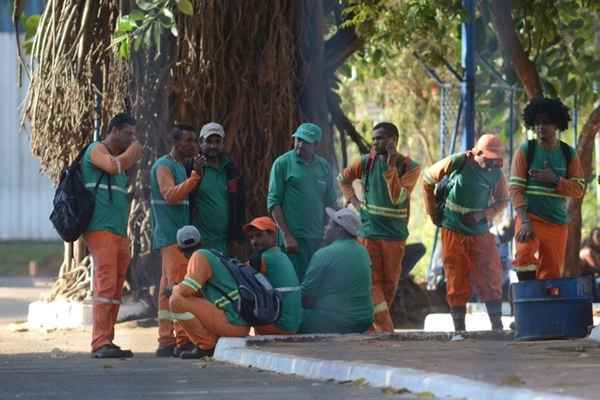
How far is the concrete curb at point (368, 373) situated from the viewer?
30.0 ft

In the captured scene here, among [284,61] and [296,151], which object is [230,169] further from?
[284,61]

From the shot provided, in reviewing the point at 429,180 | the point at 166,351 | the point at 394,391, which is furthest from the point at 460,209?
the point at 394,391

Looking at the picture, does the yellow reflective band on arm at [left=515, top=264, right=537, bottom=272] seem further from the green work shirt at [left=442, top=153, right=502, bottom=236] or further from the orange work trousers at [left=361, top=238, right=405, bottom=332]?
the orange work trousers at [left=361, top=238, right=405, bottom=332]

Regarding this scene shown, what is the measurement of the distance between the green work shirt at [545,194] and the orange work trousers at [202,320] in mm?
2484

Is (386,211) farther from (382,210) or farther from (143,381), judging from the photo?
(143,381)

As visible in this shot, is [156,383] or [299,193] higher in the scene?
[299,193]

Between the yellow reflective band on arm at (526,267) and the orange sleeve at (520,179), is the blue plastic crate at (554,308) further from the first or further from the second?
the orange sleeve at (520,179)

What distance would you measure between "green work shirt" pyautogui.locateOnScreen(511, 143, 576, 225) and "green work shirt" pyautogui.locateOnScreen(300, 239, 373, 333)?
136 cm

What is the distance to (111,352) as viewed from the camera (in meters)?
13.6

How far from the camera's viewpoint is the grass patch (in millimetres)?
37969

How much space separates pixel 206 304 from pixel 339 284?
105cm

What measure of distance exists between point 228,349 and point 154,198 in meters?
Answer: 1.75

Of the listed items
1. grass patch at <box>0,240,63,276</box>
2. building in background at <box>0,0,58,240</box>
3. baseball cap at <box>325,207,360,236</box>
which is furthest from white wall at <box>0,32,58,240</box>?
baseball cap at <box>325,207,360,236</box>

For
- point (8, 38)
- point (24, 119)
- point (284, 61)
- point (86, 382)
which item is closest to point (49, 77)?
point (24, 119)
